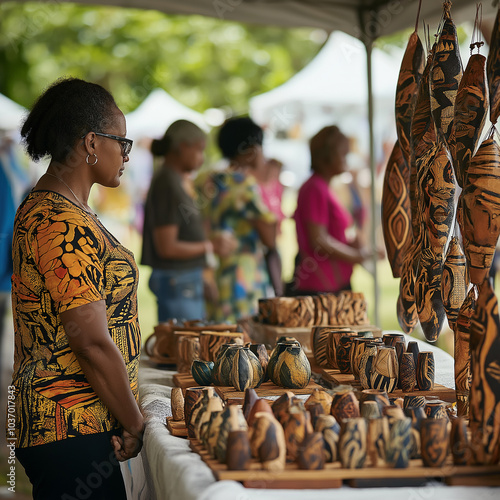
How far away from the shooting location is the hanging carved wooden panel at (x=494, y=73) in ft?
4.42

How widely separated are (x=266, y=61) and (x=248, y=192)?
20.5 feet

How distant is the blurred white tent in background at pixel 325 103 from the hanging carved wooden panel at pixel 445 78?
3234 millimetres

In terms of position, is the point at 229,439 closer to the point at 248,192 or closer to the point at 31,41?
the point at 248,192

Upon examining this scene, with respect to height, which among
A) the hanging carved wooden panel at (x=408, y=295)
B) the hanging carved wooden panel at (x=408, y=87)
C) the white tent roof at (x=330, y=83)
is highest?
the white tent roof at (x=330, y=83)

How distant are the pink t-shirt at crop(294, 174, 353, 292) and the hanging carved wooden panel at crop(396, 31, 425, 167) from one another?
165 cm

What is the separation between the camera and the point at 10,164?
4.45 m

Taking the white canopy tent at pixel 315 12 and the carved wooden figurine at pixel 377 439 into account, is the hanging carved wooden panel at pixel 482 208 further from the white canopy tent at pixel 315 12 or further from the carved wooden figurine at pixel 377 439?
the white canopy tent at pixel 315 12

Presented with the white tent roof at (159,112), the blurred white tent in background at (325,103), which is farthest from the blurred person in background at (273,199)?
the white tent roof at (159,112)

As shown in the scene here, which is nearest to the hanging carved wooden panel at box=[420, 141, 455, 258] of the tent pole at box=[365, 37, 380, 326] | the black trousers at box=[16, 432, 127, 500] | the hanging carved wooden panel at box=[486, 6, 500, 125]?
the hanging carved wooden panel at box=[486, 6, 500, 125]

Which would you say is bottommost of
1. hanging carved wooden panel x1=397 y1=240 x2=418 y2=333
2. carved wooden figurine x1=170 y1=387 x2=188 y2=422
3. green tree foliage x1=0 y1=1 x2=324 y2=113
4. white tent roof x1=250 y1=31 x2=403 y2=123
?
carved wooden figurine x1=170 y1=387 x2=188 y2=422

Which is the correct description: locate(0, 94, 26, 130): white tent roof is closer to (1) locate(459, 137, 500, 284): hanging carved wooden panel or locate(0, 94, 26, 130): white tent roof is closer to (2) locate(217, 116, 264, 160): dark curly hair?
(2) locate(217, 116, 264, 160): dark curly hair

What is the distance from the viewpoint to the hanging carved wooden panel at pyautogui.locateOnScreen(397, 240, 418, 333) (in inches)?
68.5

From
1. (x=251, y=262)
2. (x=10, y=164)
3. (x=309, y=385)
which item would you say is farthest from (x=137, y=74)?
(x=309, y=385)

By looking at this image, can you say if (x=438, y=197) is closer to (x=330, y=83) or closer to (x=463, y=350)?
(x=463, y=350)
